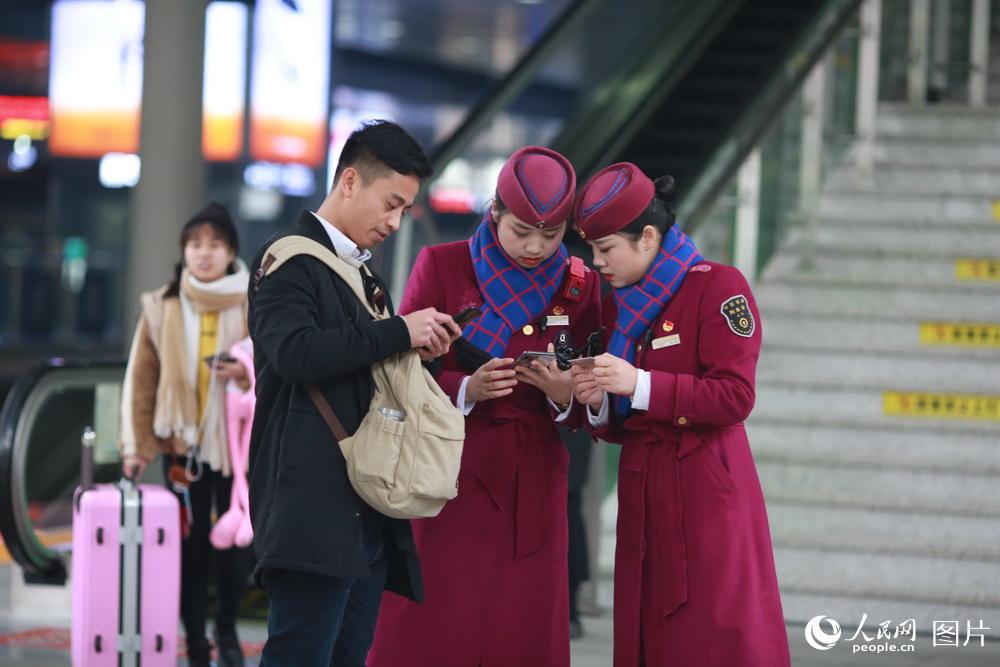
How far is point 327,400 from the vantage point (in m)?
2.99

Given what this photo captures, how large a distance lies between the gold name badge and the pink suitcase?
195cm

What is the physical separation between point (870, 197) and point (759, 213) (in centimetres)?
118

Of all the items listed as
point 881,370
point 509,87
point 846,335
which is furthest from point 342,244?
point 509,87

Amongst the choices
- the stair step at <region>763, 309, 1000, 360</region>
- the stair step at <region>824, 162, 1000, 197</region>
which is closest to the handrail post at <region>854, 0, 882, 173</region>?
the stair step at <region>824, 162, 1000, 197</region>

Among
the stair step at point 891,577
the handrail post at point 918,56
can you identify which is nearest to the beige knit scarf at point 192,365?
the stair step at point 891,577

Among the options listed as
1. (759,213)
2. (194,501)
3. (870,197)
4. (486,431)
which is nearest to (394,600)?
(486,431)

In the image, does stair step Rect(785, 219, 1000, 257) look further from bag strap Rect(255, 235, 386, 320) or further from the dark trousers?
bag strap Rect(255, 235, 386, 320)

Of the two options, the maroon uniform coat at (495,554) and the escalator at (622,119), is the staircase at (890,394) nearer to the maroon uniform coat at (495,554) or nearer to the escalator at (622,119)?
the escalator at (622,119)

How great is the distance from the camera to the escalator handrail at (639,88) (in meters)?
9.43

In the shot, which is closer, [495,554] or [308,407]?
[308,407]

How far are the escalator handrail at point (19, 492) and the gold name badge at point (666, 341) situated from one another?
3282mm

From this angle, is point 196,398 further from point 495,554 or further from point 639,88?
point 639,88

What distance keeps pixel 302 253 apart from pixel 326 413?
33 cm

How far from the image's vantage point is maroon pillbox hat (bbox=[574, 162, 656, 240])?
328 cm
